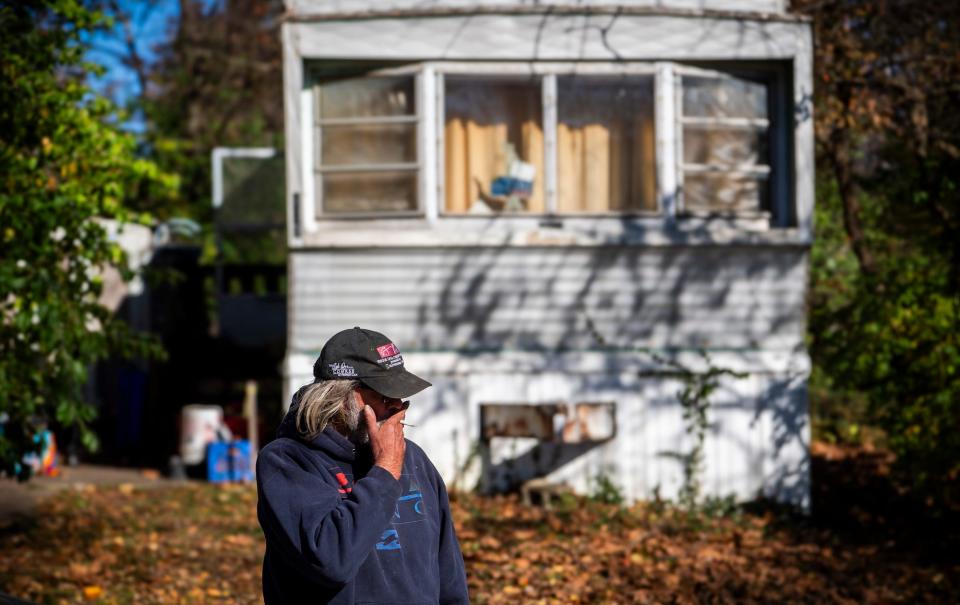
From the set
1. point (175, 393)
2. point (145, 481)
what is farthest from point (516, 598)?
point (175, 393)

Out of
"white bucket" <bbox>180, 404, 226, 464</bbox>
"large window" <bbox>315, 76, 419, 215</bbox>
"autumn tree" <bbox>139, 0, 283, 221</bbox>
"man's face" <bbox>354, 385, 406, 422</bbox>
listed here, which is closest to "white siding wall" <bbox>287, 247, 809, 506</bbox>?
"large window" <bbox>315, 76, 419, 215</bbox>

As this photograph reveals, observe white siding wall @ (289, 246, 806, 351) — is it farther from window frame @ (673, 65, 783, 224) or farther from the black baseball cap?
the black baseball cap

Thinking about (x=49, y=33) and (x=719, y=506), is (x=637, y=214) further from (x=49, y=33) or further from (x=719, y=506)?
(x=49, y=33)

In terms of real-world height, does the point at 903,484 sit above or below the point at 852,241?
below

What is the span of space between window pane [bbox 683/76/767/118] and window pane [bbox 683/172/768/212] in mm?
567

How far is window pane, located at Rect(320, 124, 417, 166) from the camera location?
9836mm

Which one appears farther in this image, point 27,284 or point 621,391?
point 621,391

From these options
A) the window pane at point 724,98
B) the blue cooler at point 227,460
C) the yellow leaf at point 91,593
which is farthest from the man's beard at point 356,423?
the blue cooler at point 227,460

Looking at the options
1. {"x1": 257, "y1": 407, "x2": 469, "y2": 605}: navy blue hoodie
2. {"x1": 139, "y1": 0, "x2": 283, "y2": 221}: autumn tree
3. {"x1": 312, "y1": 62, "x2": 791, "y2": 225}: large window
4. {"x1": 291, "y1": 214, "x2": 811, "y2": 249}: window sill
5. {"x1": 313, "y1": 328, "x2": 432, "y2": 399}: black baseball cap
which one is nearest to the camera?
{"x1": 257, "y1": 407, "x2": 469, "y2": 605}: navy blue hoodie

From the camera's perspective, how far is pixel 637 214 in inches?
385

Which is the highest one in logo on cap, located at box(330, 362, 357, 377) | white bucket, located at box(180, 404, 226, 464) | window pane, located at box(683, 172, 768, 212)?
window pane, located at box(683, 172, 768, 212)

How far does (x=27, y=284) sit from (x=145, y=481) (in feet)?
14.9

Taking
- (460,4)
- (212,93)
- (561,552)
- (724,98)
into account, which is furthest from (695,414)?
(212,93)

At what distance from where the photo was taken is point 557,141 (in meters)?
9.88
